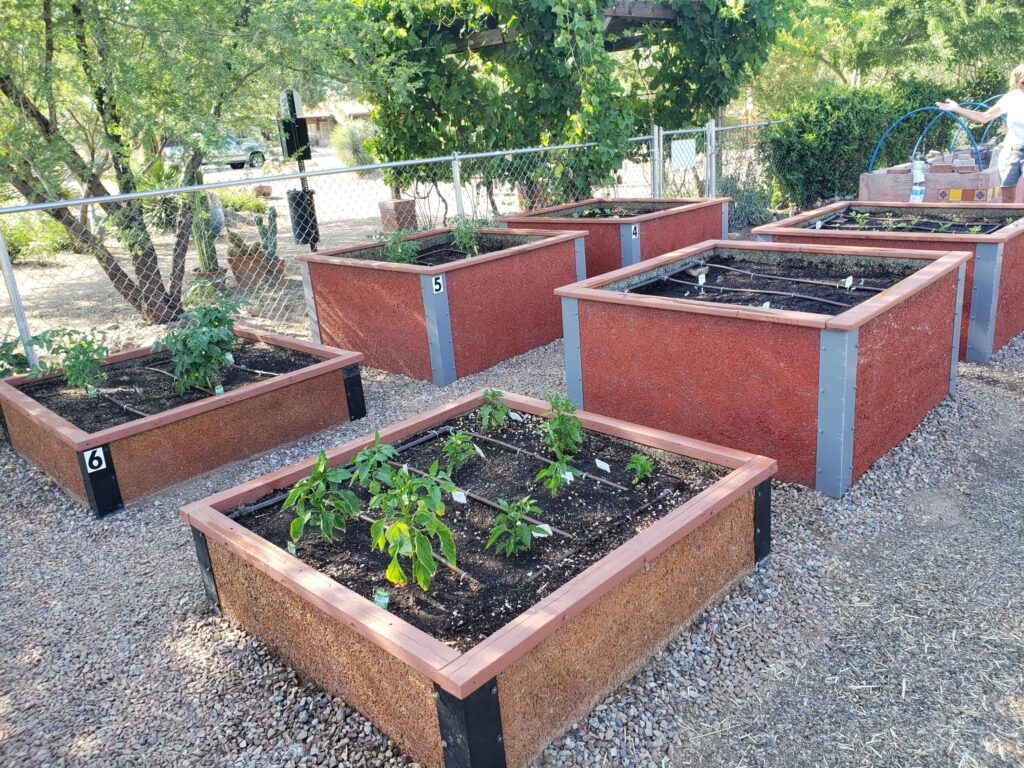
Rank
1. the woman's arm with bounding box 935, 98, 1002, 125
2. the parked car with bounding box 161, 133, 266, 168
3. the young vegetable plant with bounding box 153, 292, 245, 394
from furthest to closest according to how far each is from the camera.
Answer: the woman's arm with bounding box 935, 98, 1002, 125
the parked car with bounding box 161, 133, 266, 168
the young vegetable plant with bounding box 153, 292, 245, 394

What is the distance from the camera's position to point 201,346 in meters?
4.68

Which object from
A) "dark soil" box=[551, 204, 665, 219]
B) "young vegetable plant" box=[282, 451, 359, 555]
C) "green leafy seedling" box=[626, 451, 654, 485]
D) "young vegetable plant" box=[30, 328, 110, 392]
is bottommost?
"green leafy seedling" box=[626, 451, 654, 485]

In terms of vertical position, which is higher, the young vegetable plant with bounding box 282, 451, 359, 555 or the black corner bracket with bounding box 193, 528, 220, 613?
the young vegetable plant with bounding box 282, 451, 359, 555

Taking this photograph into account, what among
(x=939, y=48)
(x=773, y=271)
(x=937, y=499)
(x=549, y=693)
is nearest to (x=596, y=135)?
(x=773, y=271)

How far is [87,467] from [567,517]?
100 inches

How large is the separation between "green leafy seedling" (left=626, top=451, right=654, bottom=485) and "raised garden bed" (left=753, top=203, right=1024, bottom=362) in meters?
2.58

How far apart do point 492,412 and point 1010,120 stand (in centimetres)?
674

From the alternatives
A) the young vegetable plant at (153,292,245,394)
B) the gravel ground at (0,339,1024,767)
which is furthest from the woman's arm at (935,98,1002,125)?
the young vegetable plant at (153,292,245,394)

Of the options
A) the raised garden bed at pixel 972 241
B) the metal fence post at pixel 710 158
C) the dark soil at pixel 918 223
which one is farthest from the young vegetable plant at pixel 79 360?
the metal fence post at pixel 710 158

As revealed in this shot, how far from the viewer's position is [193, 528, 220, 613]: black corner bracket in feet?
10.4

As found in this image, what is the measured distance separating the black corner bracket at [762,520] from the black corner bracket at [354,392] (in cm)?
284

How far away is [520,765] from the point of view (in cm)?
229

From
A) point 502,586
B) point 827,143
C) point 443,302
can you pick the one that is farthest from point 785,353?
point 827,143

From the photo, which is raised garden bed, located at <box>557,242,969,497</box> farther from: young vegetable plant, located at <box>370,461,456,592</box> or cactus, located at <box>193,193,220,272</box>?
cactus, located at <box>193,193,220,272</box>
